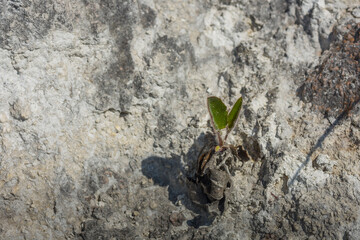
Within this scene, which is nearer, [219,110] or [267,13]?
[219,110]

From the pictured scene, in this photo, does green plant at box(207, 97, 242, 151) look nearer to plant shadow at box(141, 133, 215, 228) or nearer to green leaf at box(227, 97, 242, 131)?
green leaf at box(227, 97, 242, 131)

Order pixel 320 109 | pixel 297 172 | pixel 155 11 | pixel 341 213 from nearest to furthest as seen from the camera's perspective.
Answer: pixel 341 213
pixel 297 172
pixel 320 109
pixel 155 11

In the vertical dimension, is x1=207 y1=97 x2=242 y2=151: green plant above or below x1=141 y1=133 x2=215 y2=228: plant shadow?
above

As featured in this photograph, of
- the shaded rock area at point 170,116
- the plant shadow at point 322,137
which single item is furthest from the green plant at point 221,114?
the plant shadow at point 322,137

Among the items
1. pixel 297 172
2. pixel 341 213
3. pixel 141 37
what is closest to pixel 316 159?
pixel 297 172

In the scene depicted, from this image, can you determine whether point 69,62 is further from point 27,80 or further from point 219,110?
point 219,110

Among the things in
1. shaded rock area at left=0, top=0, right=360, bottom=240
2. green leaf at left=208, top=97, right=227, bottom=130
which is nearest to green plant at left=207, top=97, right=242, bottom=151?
green leaf at left=208, top=97, right=227, bottom=130

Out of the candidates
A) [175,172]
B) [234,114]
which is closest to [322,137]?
[234,114]
